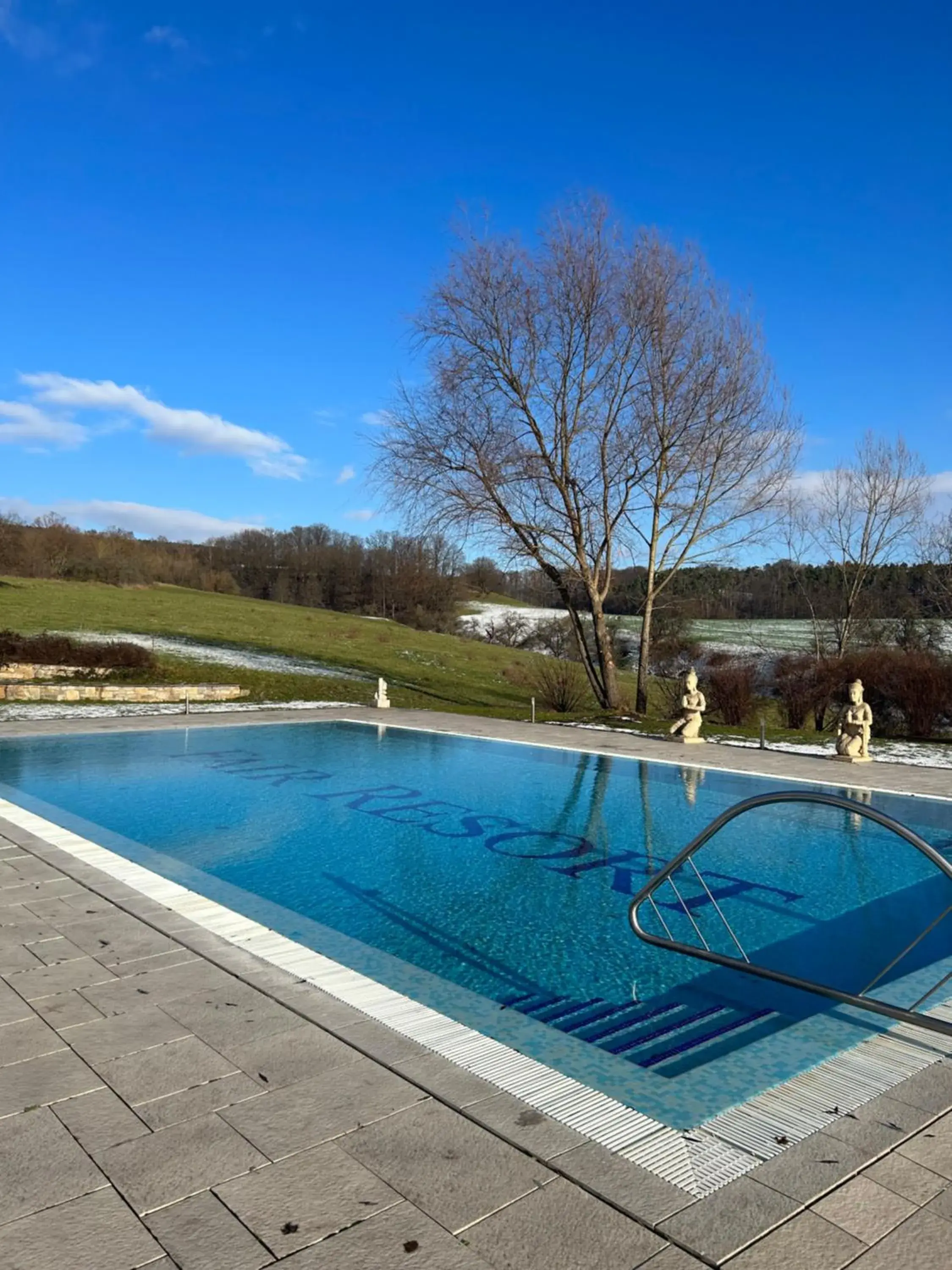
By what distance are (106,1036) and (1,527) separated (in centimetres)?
4805

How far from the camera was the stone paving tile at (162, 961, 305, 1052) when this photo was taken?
316cm

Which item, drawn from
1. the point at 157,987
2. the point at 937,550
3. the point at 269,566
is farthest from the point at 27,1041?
the point at 269,566

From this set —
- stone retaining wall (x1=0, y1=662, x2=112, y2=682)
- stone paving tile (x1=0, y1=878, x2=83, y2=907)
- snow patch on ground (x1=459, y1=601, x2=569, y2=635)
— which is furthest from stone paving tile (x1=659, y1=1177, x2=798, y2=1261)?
snow patch on ground (x1=459, y1=601, x2=569, y2=635)

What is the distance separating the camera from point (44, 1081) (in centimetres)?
281

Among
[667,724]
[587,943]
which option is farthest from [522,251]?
[587,943]

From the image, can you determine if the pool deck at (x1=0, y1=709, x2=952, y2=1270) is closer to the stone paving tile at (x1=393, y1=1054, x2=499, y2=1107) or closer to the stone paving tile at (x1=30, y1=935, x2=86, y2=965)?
the stone paving tile at (x1=393, y1=1054, x2=499, y2=1107)

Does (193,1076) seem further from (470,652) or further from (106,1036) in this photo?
(470,652)

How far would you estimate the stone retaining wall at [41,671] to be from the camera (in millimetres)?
17469

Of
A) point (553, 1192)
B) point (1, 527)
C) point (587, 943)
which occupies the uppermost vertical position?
point (1, 527)

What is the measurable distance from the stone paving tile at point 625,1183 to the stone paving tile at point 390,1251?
0.42 metres

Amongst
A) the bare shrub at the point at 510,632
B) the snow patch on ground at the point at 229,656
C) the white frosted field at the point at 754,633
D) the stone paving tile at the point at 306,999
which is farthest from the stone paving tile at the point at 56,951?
the bare shrub at the point at 510,632

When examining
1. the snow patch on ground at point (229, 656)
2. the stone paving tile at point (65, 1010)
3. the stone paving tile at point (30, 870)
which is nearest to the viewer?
the stone paving tile at point (65, 1010)

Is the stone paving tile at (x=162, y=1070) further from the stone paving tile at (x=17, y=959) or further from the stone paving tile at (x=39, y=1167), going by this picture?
the stone paving tile at (x=17, y=959)

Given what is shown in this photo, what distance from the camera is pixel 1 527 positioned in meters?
44.7
